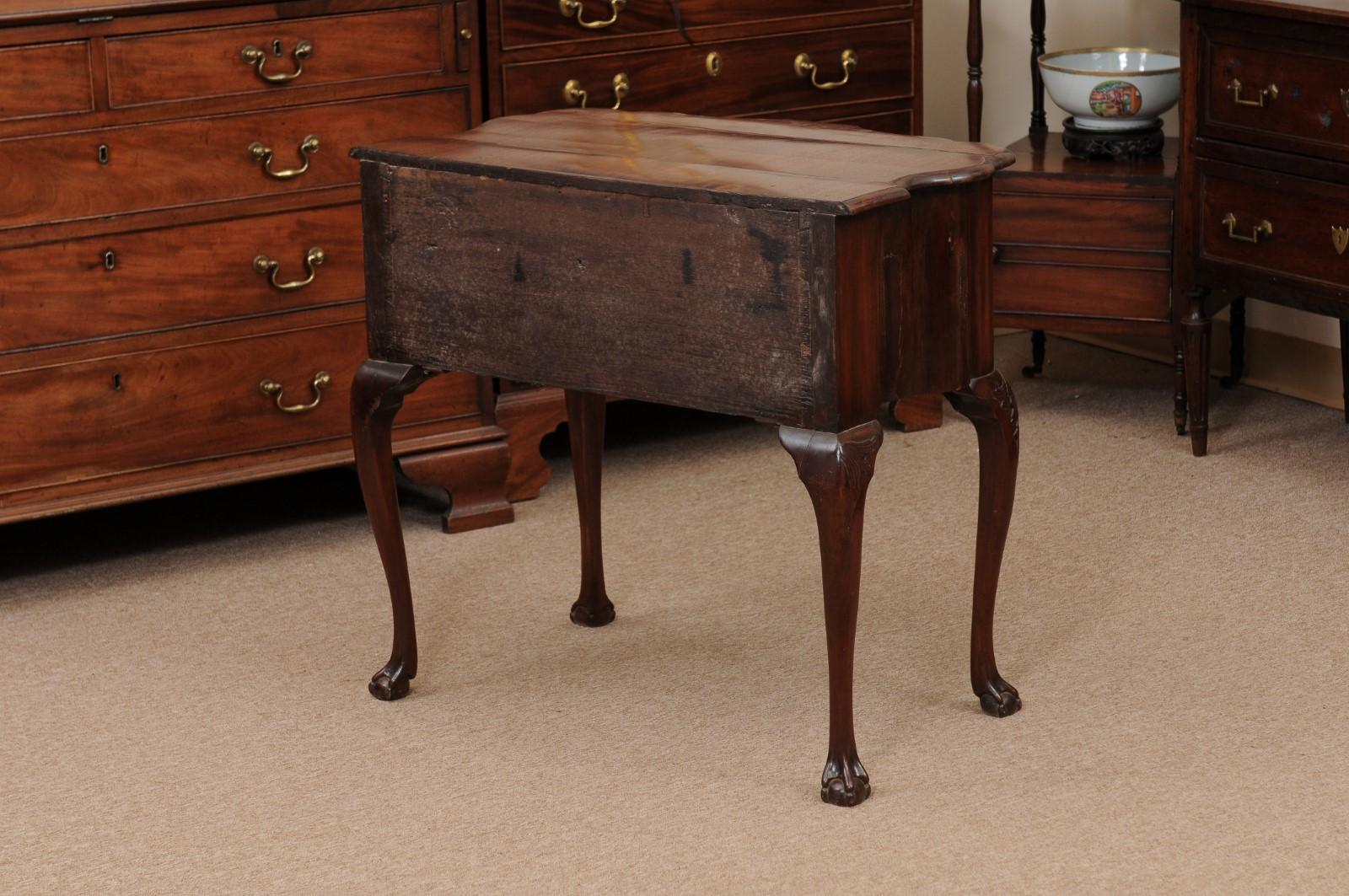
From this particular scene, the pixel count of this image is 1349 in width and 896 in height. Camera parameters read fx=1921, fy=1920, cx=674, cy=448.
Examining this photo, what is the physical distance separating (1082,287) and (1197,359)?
274 mm

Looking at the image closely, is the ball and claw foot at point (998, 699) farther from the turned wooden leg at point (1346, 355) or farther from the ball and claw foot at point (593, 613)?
the turned wooden leg at point (1346, 355)

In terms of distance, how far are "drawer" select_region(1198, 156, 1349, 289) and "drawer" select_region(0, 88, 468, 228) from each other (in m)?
1.31

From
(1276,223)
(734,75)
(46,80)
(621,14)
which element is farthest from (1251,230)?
(46,80)

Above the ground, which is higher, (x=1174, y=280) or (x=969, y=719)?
(x=1174, y=280)

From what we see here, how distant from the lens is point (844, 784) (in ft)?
7.49

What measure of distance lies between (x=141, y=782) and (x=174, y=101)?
3.52ft

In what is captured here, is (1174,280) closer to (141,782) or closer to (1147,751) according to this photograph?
(1147,751)

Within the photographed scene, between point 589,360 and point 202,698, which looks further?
point 202,698

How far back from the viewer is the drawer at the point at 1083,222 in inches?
139

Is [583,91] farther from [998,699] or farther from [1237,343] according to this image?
[1237,343]

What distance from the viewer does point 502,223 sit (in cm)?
236

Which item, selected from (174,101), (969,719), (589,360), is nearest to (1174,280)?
(969,719)

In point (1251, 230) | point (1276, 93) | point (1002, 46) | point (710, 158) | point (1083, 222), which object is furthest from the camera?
point (1002, 46)

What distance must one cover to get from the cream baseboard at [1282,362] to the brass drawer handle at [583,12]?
1.52 m
